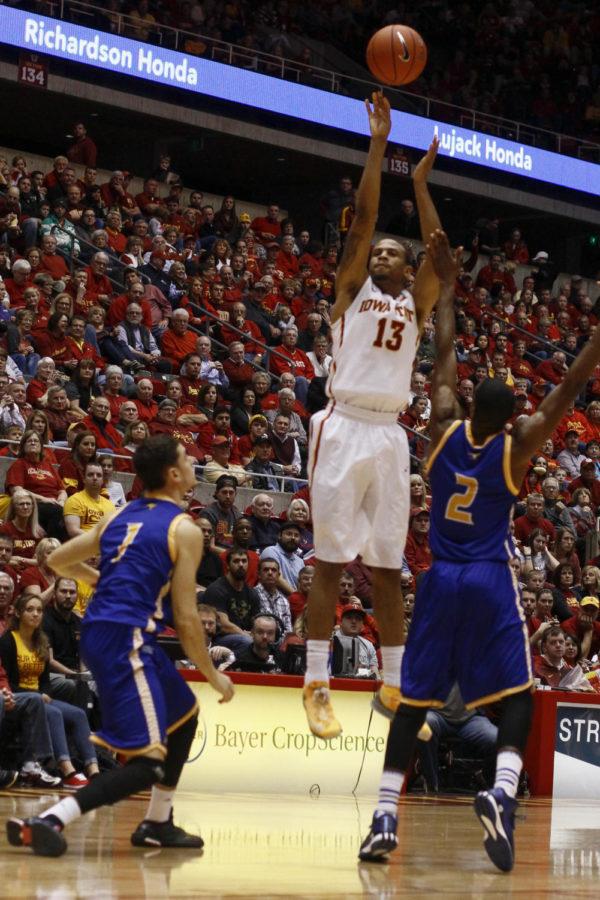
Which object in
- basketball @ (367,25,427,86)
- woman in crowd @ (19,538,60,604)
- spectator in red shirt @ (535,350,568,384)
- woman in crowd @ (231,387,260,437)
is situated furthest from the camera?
spectator in red shirt @ (535,350,568,384)

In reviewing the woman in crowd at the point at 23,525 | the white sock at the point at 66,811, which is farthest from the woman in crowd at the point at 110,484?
the white sock at the point at 66,811

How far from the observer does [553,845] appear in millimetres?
6812

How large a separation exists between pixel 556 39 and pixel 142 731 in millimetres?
24263

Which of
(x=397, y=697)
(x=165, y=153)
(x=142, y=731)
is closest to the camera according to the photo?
(x=142, y=731)

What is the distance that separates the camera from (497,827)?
5492mm

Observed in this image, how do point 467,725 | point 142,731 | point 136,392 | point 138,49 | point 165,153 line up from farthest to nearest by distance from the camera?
point 165,153 → point 138,49 → point 136,392 → point 467,725 → point 142,731

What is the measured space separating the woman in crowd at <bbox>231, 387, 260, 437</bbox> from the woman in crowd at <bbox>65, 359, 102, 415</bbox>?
1.92 m

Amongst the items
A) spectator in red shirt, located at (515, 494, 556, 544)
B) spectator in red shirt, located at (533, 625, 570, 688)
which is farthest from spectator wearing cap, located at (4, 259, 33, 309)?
spectator in red shirt, located at (533, 625, 570, 688)

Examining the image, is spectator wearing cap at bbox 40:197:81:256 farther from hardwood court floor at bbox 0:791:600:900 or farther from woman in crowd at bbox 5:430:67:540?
hardwood court floor at bbox 0:791:600:900

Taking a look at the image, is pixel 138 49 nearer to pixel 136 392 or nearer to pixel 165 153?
pixel 165 153

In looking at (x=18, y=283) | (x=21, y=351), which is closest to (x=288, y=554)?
(x=21, y=351)

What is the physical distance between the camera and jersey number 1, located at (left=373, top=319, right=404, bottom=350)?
6.49 metres

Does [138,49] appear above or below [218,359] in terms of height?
above

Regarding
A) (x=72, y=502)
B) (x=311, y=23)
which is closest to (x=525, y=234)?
(x=311, y=23)
